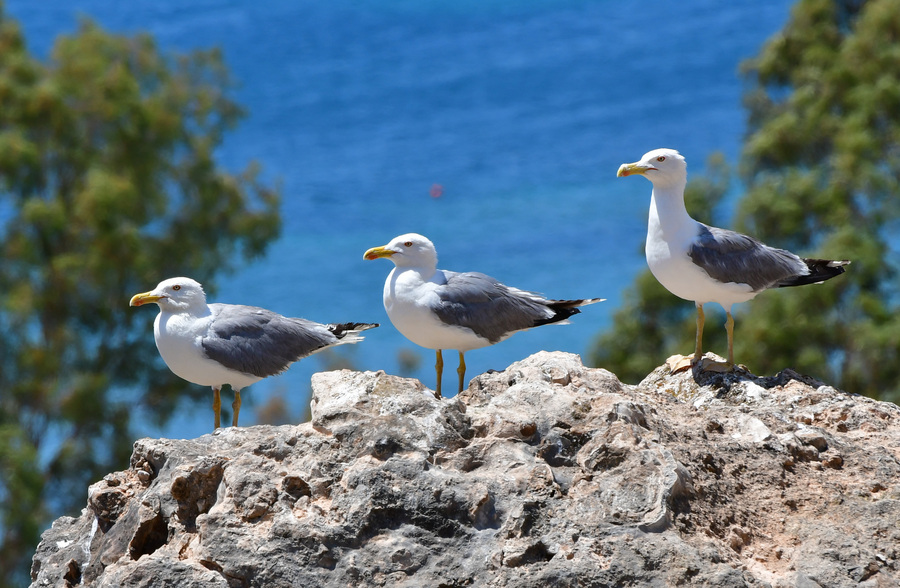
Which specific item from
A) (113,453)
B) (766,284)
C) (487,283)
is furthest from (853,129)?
(113,453)

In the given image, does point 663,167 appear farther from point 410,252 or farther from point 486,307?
point 410,252

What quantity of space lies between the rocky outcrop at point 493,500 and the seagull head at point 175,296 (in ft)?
6.84

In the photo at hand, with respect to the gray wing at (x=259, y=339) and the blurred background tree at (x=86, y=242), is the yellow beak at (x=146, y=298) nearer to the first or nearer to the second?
the gray wing at (x=259, y=339)

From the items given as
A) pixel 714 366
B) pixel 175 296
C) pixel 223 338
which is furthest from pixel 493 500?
pixel 175 296

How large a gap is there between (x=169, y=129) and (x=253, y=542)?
16.5 meters

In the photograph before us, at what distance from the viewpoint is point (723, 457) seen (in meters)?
4.60

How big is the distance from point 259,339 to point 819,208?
446 inches

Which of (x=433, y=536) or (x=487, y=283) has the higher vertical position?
(x=487, y=283)

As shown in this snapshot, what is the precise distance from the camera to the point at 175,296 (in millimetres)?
6719

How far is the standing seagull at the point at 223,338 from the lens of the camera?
6.56 metres

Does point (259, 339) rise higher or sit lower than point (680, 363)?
higher

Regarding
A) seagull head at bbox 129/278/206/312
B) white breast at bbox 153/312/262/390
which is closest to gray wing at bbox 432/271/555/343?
white breast at bbox 153/312/262/390

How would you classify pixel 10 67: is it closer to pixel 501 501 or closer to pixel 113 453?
pixel 113 453

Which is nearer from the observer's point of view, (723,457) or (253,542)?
(253,542)
